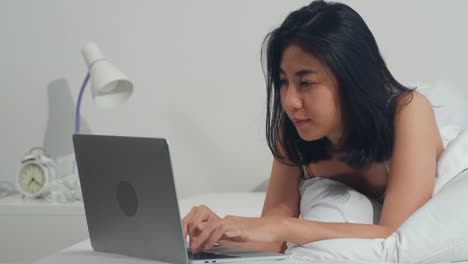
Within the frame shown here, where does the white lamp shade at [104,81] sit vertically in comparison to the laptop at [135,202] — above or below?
above

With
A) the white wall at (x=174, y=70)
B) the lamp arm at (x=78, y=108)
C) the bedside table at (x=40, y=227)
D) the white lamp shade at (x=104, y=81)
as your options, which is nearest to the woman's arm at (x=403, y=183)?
the white wall at (x=174, y=70)

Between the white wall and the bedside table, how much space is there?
0.35 m

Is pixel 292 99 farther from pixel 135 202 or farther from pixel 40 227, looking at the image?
pixel 40 227

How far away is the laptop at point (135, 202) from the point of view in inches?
48.7

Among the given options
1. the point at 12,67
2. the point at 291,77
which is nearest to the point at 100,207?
the point at 291,77

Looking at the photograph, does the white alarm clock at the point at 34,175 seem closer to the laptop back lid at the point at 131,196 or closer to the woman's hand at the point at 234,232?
the laptop back lid at the point at 131,196

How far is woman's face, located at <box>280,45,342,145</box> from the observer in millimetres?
1500

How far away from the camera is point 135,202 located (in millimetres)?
1320

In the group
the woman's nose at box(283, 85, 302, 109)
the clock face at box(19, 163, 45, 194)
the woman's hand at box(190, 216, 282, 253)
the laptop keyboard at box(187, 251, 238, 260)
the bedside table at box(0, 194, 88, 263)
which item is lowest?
the bedside table at box(0, 194, 88, 263)

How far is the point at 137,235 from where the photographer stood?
4.43ft

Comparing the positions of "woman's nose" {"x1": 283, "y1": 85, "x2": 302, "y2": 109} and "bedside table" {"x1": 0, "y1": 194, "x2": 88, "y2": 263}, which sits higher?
"woman's nose" {"x1": 283, "y1": 85, "x2": 302, "y2": 109}

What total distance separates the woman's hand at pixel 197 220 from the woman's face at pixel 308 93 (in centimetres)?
27

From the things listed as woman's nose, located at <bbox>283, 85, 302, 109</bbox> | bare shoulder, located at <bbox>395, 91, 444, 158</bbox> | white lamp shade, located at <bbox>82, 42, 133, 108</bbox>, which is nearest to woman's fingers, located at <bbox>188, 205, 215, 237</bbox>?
woman's nose, located at <bbox>283, 85, 302, 109</bbox>

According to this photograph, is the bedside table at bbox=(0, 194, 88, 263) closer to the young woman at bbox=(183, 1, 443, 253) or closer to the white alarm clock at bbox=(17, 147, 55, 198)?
the white alarm clock at bbox=(17, 147, 55, 198)
